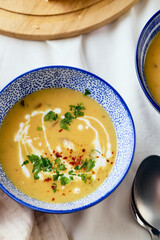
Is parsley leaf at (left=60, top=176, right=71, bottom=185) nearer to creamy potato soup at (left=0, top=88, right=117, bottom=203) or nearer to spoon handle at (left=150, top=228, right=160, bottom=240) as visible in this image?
creamy potato soup at (left=0, top=88, right=117, bottom=203)

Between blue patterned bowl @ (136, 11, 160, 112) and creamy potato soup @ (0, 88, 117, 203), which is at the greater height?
blue patterned bowl @ (136, 11, 160, 112)

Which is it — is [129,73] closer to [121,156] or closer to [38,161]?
[121,156]

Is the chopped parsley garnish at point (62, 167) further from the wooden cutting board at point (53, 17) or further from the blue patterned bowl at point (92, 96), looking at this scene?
the wooden cutting board at point (53, 17)

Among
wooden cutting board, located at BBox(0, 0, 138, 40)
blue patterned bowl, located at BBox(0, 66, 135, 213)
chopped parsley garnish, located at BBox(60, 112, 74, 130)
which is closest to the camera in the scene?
blue patterned bowl, located at BBox(0, 66, 135, 213)

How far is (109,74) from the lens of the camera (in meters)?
2.04

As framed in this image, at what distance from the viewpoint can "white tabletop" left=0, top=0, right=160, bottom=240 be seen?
1.89 m

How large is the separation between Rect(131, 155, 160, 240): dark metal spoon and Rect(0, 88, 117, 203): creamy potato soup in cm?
18

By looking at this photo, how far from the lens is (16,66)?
6.59 feet

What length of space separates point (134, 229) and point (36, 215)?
1.48 feet

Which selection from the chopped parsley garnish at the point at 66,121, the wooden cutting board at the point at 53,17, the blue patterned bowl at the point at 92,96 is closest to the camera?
the blue patterned bowl at the point at 92,96

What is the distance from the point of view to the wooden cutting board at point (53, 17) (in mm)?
1974

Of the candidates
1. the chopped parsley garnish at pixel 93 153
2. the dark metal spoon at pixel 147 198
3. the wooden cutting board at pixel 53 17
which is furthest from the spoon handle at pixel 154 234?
the wooden cutting board at pixel 53 17

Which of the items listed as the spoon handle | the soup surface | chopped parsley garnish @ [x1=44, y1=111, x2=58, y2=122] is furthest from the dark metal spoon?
chopped parsley garnish @ [x1=44, y1=111, x2=58, y2=122]

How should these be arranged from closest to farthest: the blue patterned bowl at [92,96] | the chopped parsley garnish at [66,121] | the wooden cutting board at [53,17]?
the blue patterned bowl at [92,96] → the chopped parsley garnish at [66,121] → the wooden cutting board at [53,17]
